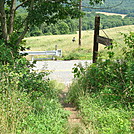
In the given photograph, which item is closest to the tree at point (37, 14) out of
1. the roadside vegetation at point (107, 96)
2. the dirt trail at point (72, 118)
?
the roadside vegetation at point (107, 96)

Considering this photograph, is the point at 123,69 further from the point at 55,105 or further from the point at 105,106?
the point at 55,105

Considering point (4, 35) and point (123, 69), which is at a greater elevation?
point (4, 35)

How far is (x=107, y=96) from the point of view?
494 cm

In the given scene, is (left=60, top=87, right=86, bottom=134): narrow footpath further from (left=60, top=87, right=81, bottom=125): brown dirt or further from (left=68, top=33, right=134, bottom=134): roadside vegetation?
(left=68, top=33, right=134, bottom=134): roadside vegetation

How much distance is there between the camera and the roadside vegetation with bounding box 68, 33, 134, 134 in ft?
12.5

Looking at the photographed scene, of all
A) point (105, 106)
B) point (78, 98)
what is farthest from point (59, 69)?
point (105, 106)

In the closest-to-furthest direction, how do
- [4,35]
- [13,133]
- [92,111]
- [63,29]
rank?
[13,133] → [92,111] → [4,35] → [63,29]

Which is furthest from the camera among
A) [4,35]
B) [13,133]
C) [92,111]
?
[4,35]

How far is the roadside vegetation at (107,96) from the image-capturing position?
3.82 meters

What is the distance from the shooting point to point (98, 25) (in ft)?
21.4

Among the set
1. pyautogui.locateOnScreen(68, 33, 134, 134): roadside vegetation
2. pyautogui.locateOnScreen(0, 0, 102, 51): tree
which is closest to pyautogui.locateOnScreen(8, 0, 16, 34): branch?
pyautogui.locateOnScreen(0, 0, 102, 51): tree

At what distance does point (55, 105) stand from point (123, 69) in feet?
6.54

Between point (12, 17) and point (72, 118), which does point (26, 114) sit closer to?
point (72, 118)

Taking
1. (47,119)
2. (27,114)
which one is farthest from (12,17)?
(47,119)
